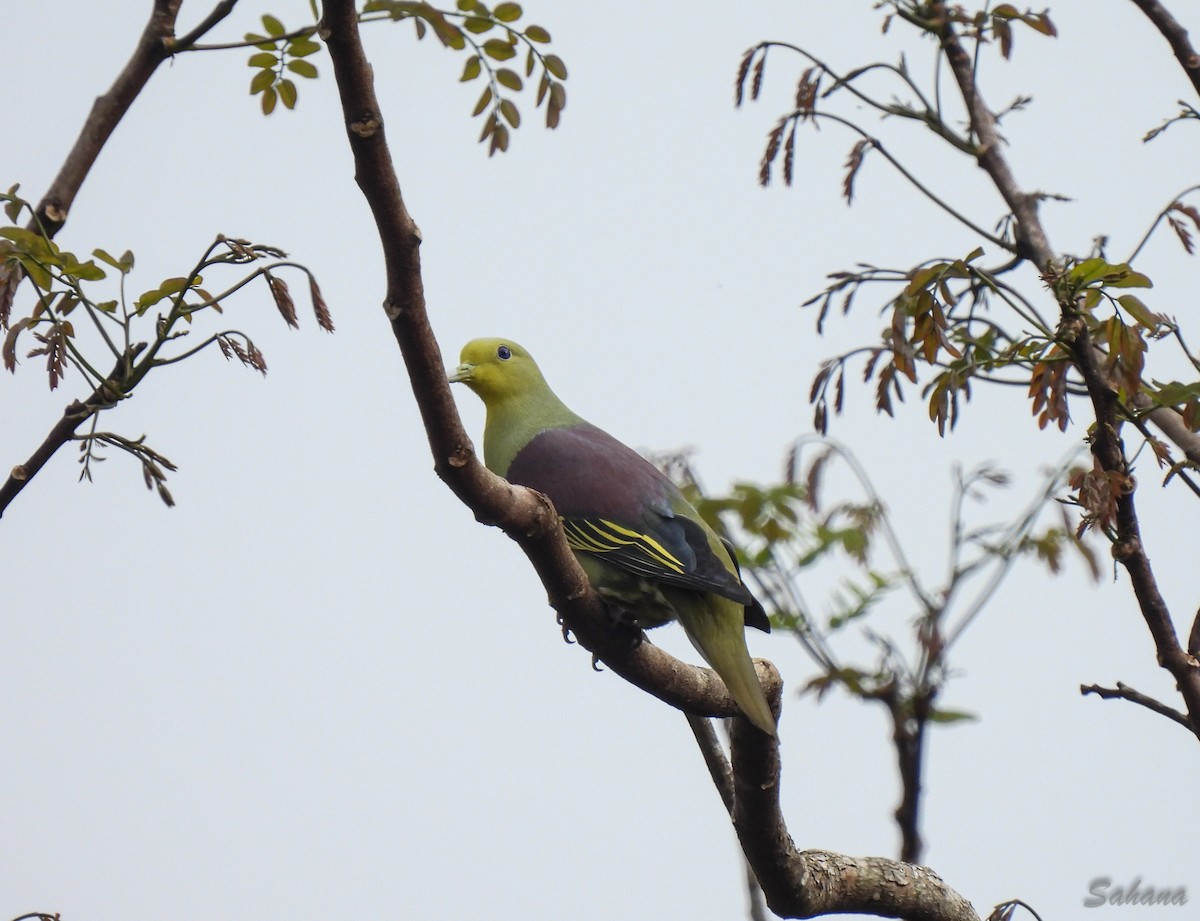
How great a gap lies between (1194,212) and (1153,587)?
5.23ft

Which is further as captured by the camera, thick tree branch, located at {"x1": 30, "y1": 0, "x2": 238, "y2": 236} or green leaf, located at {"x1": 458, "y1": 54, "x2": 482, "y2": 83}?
green leaf, located at {"x1": 458, "y1": 54, "x2": 482, "y2": 83}

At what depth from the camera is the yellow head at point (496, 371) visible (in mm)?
A: 5125

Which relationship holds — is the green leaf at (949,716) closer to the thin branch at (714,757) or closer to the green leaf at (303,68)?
the thin branch at (714,757)

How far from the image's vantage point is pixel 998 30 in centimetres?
451

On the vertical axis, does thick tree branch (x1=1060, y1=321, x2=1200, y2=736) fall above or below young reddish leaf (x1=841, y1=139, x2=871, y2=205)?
below

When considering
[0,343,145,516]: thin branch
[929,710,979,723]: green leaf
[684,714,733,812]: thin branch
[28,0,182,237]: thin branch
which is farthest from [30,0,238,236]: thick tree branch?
[929,710,979,723]: green leaf

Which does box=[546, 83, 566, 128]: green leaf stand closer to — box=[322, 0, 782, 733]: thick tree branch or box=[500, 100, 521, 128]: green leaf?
box=[500, 100, 521, 128]: green leaf

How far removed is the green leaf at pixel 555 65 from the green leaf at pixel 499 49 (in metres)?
0.09

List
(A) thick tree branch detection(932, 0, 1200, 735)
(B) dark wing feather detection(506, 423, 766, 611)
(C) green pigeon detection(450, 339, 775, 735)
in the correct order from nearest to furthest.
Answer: (A) thick tree branch detection(932, 0, 1200, 735), (C) green pigeon detection(450, 339, 775, 735), (B) dark wing feather detection(506, 423, 766, 611)

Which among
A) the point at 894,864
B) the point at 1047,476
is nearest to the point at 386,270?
the point at 894,864

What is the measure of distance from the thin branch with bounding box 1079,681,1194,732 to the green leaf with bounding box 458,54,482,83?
6.44 ft

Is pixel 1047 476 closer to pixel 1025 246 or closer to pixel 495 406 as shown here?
pixel 1025 246

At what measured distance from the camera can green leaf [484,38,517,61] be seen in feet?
10.4

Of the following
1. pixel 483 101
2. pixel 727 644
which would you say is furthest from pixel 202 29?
pixel 727 644
